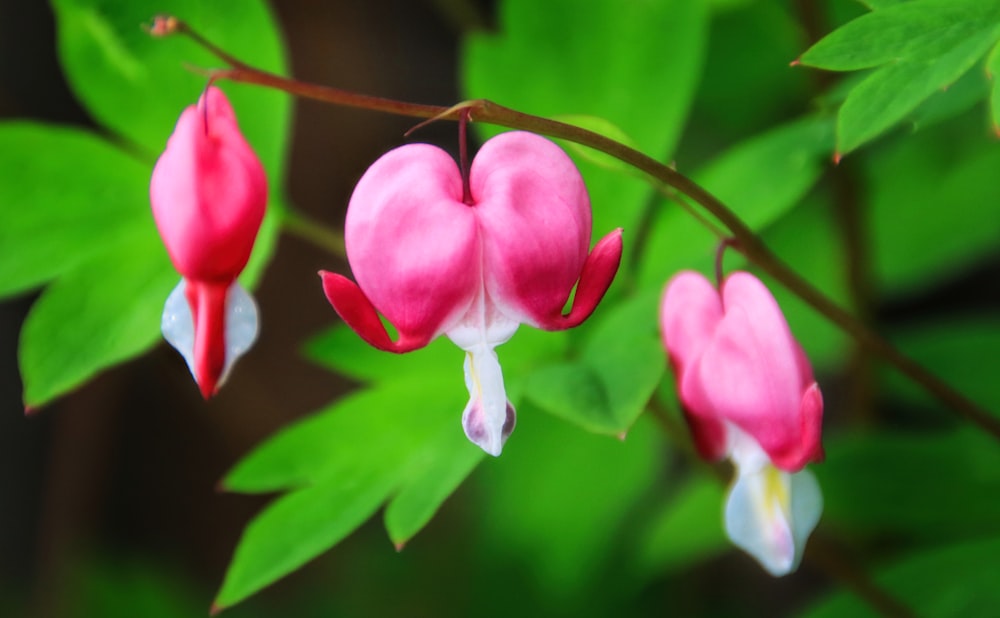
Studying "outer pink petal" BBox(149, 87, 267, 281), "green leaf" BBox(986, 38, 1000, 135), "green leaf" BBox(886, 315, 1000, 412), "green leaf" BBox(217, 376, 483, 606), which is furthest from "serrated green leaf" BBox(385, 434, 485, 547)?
"green leaf" BBox(886, 315, 1000, 412)

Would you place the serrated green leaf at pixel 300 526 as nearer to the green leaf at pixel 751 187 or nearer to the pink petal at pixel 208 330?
the pink petal at pixel 208 330

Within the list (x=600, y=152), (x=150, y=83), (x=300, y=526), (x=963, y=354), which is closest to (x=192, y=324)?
(x=300, y=526)

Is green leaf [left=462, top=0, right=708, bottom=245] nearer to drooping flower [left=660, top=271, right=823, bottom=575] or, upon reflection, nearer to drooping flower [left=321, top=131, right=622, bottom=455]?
drooping flower [left=660, top=271, right=823, bottom=575]

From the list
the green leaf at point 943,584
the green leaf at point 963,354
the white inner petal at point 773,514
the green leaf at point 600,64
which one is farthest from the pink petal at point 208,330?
the green leaf at point 963,354

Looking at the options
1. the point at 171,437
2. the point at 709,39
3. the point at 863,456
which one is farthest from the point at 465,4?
the point at 171,437

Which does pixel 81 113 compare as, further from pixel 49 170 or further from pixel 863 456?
pixel 863 456

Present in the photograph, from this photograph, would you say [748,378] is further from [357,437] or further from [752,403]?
[357,437]
